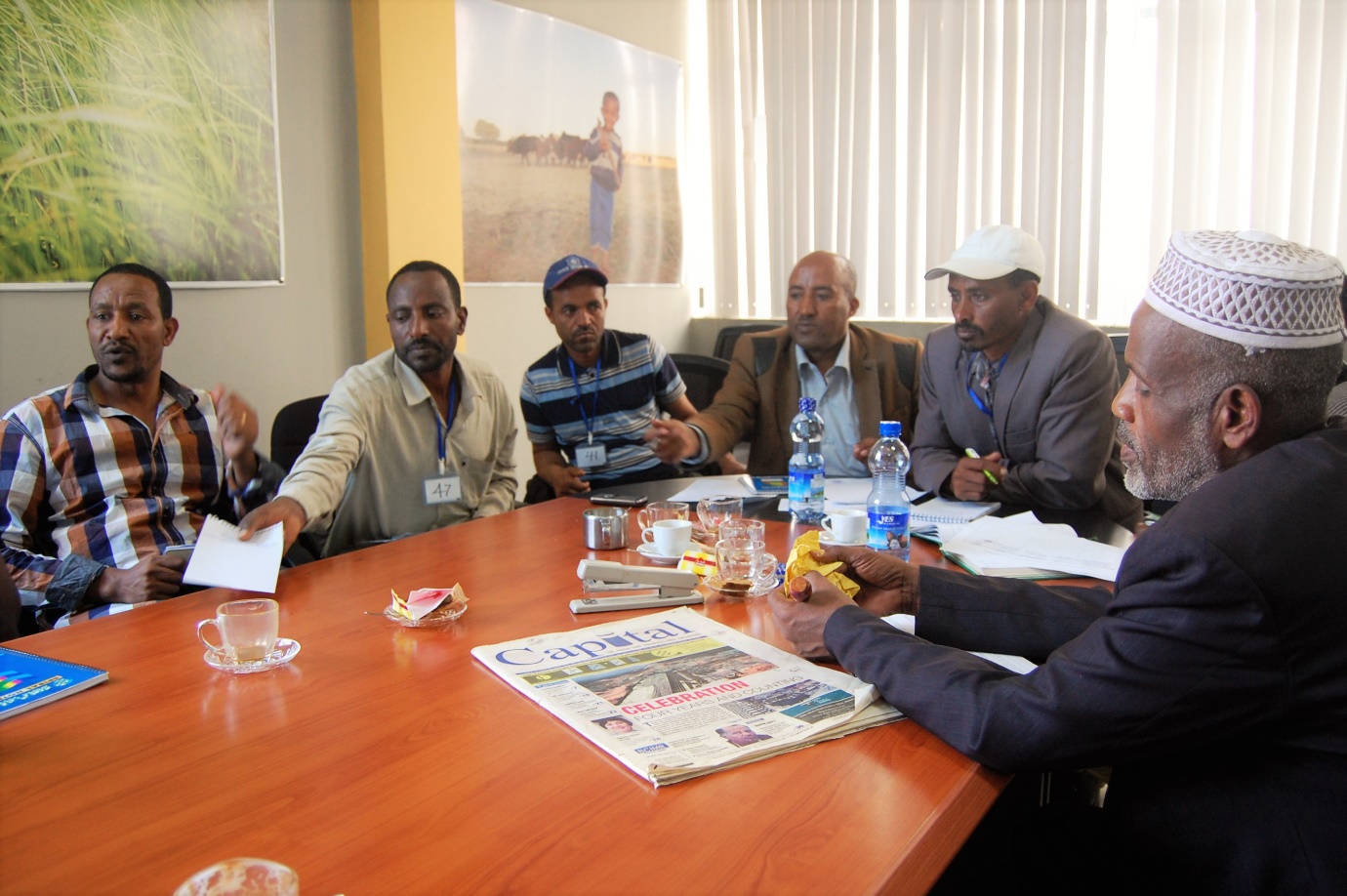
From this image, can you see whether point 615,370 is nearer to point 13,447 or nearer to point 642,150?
point 13,447

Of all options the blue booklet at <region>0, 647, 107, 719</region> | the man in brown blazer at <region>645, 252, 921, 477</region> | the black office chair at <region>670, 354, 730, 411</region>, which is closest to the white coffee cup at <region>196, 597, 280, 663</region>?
the blue booklet at <region>0, 647, 107, 719</region>

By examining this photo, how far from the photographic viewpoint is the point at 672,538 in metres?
1.96

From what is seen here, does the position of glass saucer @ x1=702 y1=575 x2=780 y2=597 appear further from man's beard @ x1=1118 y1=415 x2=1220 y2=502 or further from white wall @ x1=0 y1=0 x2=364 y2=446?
white wall @ x1=0 y1=0 x2=364 y2=446

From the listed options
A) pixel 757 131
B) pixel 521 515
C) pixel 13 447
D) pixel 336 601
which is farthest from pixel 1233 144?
pixel 13 447

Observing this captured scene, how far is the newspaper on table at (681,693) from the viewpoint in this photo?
108 centimetres

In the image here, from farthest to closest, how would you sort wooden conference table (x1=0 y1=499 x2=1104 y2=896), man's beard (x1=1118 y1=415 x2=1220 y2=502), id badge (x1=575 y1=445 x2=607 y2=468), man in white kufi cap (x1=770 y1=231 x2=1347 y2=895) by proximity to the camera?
id badge (x1=575 y1=445 x2=607 y2=468) → man's beard (x1=1118 y1=415 x2=1220 y2=502) → man in white kufi cap (x1=770 y1=231 x2=1347 y2=895) → wooden conference table (x1=0 y1=499 x2=1104 y2=896)

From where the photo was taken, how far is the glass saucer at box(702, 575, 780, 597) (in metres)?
1.71

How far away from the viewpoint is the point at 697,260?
6.09 metres

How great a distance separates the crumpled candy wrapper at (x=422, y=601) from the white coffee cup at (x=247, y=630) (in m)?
0.22

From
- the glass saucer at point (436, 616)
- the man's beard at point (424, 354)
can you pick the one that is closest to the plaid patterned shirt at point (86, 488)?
the man's beard at point (424, 354)

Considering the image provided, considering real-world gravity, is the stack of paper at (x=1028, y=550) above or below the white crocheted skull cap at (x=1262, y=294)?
below

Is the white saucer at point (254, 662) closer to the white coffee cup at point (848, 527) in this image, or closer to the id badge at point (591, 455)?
the white coffee cup at point (848, 527)

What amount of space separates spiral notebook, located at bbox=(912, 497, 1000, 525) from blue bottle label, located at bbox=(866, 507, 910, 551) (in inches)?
12.7

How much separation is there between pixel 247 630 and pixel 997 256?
7.87 feet
